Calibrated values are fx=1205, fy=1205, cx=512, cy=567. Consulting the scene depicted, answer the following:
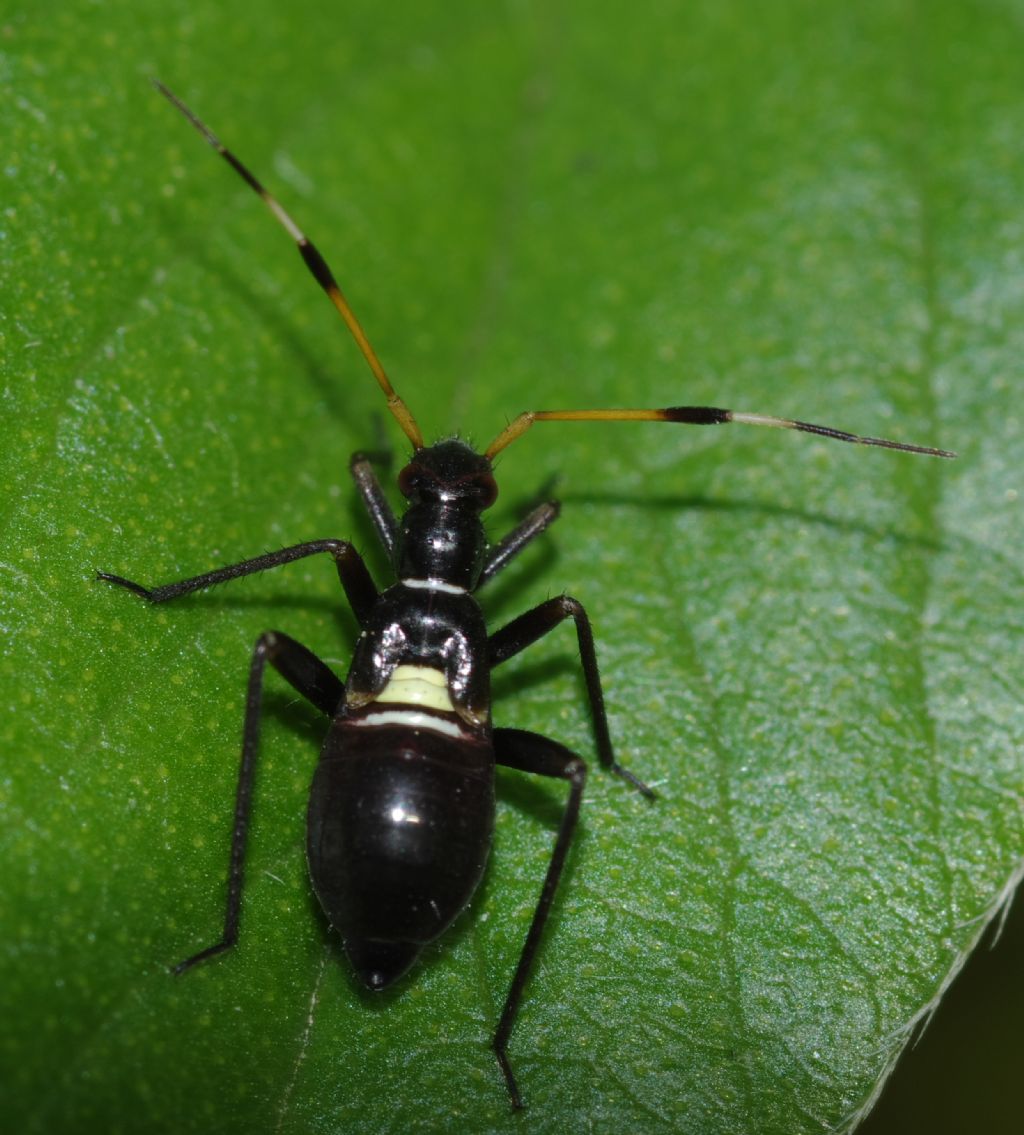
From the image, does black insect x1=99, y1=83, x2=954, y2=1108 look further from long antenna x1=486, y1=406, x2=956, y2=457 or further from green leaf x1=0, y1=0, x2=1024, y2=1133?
green leaf x1=0, y1=0, x2=1024, y2=1133

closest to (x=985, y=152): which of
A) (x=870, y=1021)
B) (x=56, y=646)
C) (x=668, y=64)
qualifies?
Result: (x=668, y=64)

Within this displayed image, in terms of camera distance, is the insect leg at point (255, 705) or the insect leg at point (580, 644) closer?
the insect leg at point (255, 705)

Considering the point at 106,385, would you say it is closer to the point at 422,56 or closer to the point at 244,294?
the point at 244,294

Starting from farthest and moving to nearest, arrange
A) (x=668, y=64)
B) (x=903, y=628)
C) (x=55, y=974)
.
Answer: (x=668, y=64) → (x=903, y=628) → (x=55, y=974)

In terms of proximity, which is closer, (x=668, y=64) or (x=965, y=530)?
(x=965, y=530)

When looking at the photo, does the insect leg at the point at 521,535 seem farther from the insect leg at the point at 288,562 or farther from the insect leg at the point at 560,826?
the insect leg at the point at 560,826

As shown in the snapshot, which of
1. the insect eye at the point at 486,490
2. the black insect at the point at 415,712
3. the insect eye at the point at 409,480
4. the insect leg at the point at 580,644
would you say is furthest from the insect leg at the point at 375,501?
the insect leg at the point at 580,644

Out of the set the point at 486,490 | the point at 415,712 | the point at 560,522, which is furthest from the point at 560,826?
the point at 560,522
